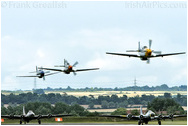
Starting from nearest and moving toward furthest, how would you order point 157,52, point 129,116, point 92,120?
point 157,52, point 129,116, point 92,120

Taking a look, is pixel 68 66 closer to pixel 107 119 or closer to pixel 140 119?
pixel 140 119

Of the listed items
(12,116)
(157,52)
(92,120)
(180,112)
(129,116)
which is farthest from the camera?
(180,112)

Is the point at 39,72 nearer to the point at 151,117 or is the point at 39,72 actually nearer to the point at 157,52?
the point at 151,117

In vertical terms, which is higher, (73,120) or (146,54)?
(146,54)

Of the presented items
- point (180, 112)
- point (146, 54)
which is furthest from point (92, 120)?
point (180, 112)

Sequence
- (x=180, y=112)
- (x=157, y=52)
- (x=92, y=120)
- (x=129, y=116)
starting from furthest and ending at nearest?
(x=180, y=112) → (x=92, y=120) → (x=129, y=116) → (x=157, y=52)

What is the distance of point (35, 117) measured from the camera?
123m

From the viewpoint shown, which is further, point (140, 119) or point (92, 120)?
point (92, 120)

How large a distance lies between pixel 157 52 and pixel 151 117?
65.8 ft

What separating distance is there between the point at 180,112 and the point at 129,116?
8091 centimetres

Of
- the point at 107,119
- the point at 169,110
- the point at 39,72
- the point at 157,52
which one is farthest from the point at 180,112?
the point at 157,52

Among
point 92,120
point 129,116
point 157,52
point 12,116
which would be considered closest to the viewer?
point 157,52

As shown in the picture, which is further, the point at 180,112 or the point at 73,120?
the point at 180,112

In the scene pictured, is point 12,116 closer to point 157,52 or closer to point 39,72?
point 39,72
